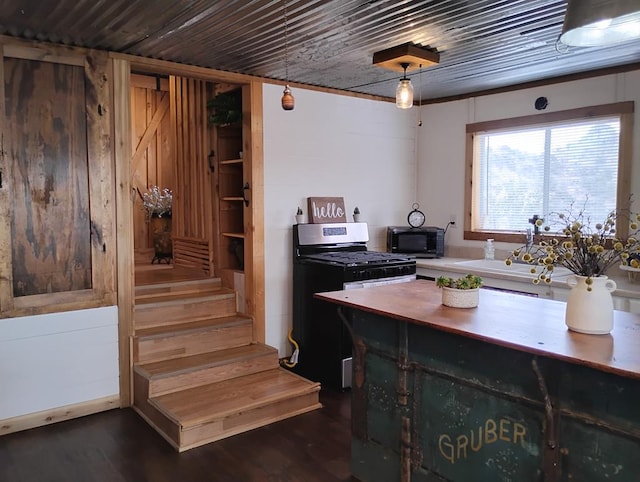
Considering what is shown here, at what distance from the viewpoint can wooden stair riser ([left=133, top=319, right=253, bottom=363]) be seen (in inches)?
150

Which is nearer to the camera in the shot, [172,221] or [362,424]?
[362,424]

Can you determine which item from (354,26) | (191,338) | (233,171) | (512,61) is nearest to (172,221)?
(233,171)

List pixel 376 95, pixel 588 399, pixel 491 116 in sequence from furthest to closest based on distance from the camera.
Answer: pixel 376 95 < pixel 491 116 < pixel 588 399

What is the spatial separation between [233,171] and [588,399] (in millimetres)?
3731

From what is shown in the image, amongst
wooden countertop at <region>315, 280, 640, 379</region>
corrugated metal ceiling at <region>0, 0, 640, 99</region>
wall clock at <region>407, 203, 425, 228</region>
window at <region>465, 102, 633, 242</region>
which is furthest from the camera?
wall clock at <region>407, 203, 425, 228</region>

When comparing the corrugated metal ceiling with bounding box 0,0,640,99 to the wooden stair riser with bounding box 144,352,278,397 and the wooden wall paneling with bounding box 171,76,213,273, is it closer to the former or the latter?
the wooden wall paneling with bounding box 171,76,213,273

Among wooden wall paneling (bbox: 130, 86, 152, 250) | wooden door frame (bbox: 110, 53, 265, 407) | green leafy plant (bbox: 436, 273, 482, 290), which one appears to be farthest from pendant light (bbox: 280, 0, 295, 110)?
wooden wall paneling (bbox: 130, 86, 152, 250)

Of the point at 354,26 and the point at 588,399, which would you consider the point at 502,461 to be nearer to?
the point at 588,399

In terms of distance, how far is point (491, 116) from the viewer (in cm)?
482

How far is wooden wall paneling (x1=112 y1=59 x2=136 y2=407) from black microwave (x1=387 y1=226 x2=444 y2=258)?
2.49 metres

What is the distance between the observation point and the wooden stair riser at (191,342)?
3.81 m

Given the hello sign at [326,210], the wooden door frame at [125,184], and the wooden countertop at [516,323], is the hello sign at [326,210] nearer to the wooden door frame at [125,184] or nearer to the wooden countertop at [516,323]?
the wooden door frame at [125,184]

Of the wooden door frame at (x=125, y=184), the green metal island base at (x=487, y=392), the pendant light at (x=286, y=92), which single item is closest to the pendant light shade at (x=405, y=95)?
the pendant light at (x=286, y=92)

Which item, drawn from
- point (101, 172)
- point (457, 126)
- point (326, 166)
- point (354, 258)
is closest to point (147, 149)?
point (326, 166)
